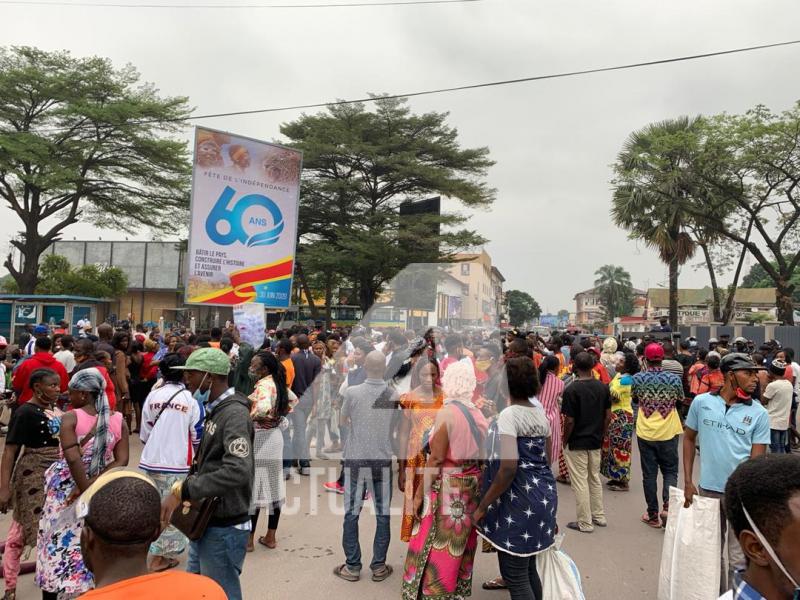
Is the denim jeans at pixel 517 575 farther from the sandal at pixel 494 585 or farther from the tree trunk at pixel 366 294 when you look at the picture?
the tree trunk at pixel 366 294

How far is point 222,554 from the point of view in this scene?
8.91ft

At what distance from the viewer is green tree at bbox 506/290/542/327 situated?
10720 centimetres

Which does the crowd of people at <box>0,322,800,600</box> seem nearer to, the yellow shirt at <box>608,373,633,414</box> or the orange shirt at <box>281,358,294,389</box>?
the yellow shirt at <box>608,373,633,414</box>

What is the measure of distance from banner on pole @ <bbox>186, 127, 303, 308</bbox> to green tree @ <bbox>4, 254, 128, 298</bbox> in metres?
23.3

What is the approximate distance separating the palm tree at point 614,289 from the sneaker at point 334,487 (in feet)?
316

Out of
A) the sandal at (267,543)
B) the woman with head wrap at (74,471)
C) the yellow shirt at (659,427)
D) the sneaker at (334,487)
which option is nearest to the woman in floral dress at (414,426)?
the sandal at (267,543)

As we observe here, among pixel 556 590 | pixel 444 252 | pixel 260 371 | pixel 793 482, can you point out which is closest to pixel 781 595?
pixel 793 482

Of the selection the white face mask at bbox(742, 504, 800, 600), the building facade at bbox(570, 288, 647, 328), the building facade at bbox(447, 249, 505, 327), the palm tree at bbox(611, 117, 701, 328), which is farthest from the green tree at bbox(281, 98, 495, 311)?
the building facade at bbox(570, 288, 647, 328)

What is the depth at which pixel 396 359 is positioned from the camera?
7.28 metres

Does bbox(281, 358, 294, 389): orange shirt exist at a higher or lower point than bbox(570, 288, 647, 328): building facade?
lower

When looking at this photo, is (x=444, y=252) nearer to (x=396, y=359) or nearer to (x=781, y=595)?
(x=396, y=359)

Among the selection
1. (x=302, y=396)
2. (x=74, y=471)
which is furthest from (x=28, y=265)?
(x=74, y=471)

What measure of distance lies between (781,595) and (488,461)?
1.95m

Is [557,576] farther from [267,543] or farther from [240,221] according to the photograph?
[240,221]
